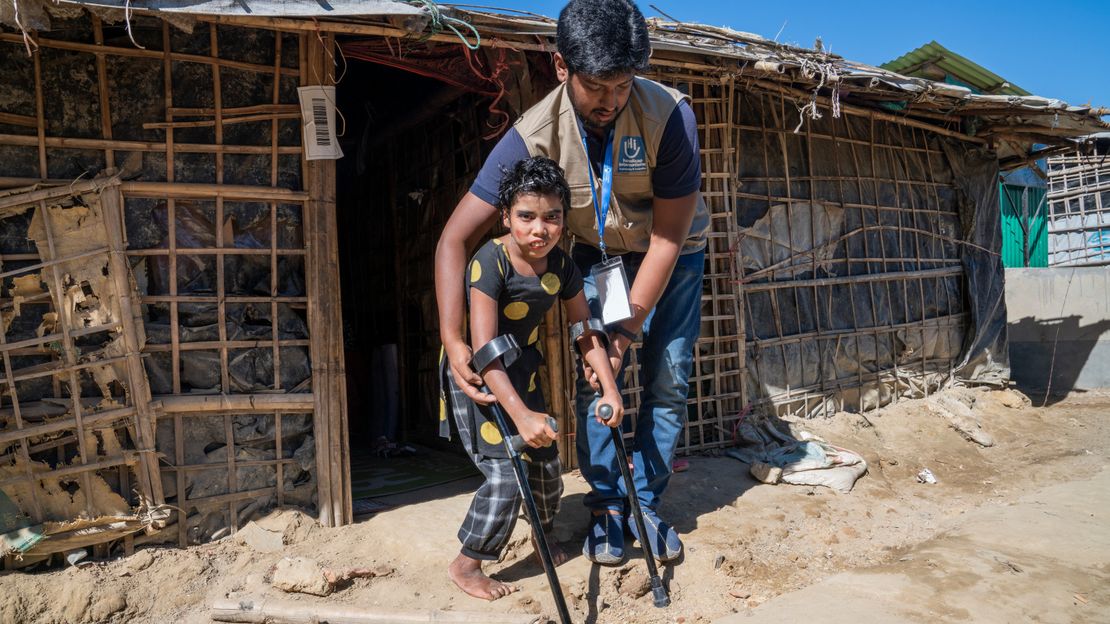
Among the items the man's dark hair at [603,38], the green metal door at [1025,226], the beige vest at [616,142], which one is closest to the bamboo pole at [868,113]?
the beige vest at [616,142]

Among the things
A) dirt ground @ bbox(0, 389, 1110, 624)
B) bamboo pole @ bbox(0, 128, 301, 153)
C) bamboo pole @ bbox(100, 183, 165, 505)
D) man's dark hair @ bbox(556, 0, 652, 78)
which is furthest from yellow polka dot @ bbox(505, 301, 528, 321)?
→ bamboo pole @ bbox(100, 183, 165, 505)

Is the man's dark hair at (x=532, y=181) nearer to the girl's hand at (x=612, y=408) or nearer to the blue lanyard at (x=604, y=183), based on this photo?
the blue lanyard at (x=604, y=183)

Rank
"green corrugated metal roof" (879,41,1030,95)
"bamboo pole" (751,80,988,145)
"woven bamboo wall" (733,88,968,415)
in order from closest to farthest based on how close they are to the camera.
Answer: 1. "bamboo pole" (751,80,988,145)
2. "woven bamboo wall" (733,88,968,415)
3. "green corrugated metal roof" (879,41,1030,95)

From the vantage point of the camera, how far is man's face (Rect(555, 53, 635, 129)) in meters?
2.37

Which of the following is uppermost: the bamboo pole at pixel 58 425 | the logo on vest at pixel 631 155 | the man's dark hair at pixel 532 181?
the logo on vest at pixel 631 155

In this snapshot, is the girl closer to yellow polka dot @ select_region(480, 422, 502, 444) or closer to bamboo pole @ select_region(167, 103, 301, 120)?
yellow polka dot @ select_region(480, 422, 502, 444)

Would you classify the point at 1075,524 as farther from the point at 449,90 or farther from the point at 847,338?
the point at 449,90

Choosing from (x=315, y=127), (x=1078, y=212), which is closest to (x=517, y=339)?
(x=315, y=127)

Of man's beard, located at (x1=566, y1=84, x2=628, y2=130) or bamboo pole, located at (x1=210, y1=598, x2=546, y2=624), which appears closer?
bamboo pole, located at (x1=210, y1=598, x2=546, y2=624)

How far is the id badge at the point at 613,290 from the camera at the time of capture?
2.69 meters

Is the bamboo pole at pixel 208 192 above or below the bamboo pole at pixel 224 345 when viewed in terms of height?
above

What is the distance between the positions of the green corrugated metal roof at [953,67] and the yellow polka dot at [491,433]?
9.87 metres

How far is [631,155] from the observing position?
263 cm

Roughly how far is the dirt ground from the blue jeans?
291 millimetres
